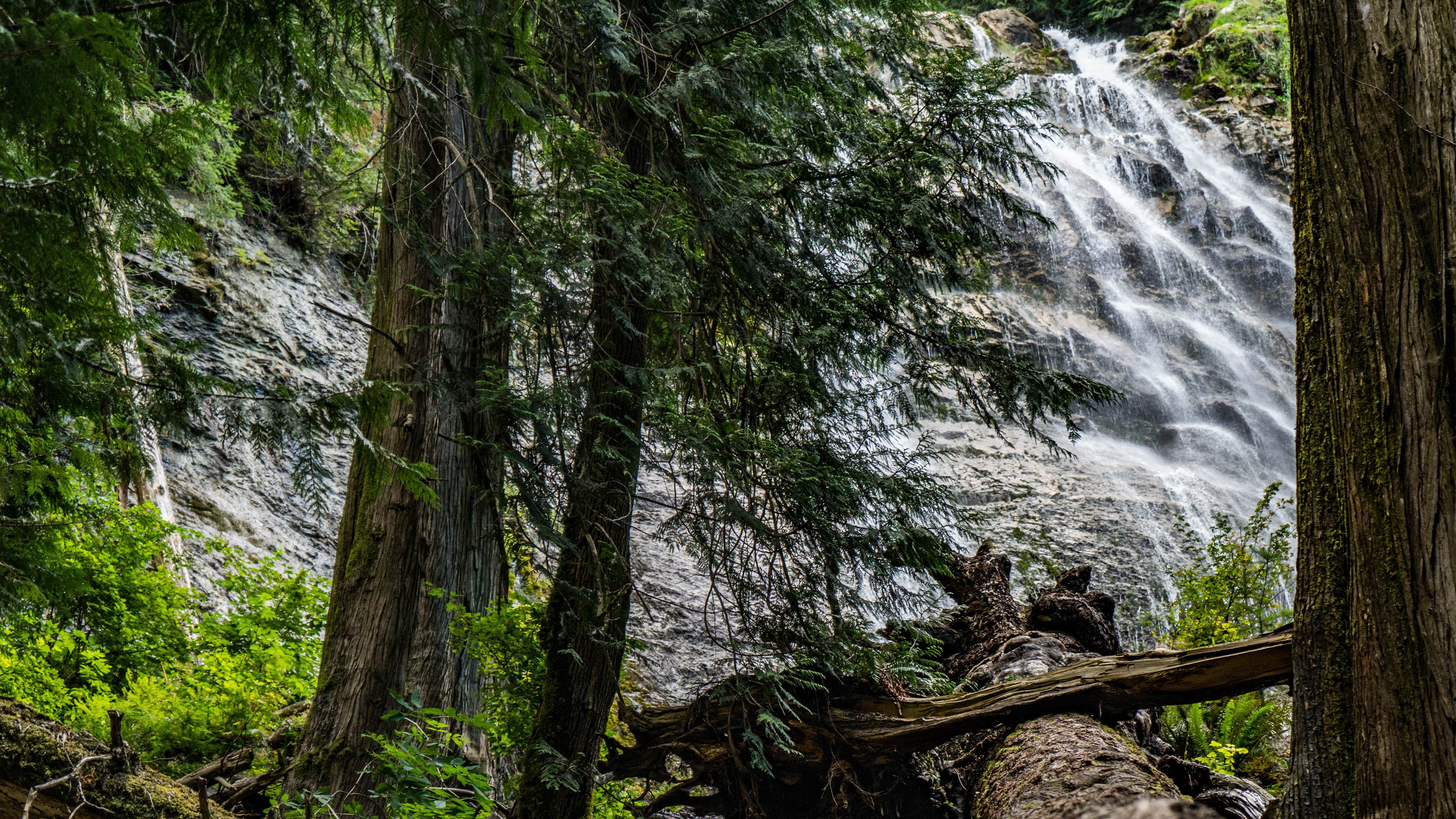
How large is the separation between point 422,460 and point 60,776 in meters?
2.68

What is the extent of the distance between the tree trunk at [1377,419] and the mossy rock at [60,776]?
373 centimetres

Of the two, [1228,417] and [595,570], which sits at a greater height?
[1228,417]

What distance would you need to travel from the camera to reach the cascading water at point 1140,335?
1088cm

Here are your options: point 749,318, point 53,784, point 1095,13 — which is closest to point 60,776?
point 53,784

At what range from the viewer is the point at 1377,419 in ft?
8.98

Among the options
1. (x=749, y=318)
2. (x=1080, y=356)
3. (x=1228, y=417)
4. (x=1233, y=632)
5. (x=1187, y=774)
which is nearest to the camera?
(x=1187, y=774)

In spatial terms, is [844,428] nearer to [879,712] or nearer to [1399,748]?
[879,712]

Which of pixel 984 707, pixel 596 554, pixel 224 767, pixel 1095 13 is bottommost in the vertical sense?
pixel 224 767

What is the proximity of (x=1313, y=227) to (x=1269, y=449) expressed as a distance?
12.2 m

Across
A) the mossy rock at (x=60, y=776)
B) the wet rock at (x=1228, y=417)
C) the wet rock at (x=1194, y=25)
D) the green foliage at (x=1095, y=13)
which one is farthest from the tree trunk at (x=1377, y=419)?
the green foliage at (x=1095, y=13)

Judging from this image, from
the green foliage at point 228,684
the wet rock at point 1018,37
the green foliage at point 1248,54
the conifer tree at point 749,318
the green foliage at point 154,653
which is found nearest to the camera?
the conifer tree at point 749,318

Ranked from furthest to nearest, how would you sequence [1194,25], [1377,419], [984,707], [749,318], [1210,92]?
[1194,25] → [1210,92] → [749,318] → [984,707] → [1377,419]

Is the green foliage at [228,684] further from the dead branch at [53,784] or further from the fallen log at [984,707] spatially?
the dead branch at [53,784]

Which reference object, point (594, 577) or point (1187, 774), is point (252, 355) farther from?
point (1187, 774)
